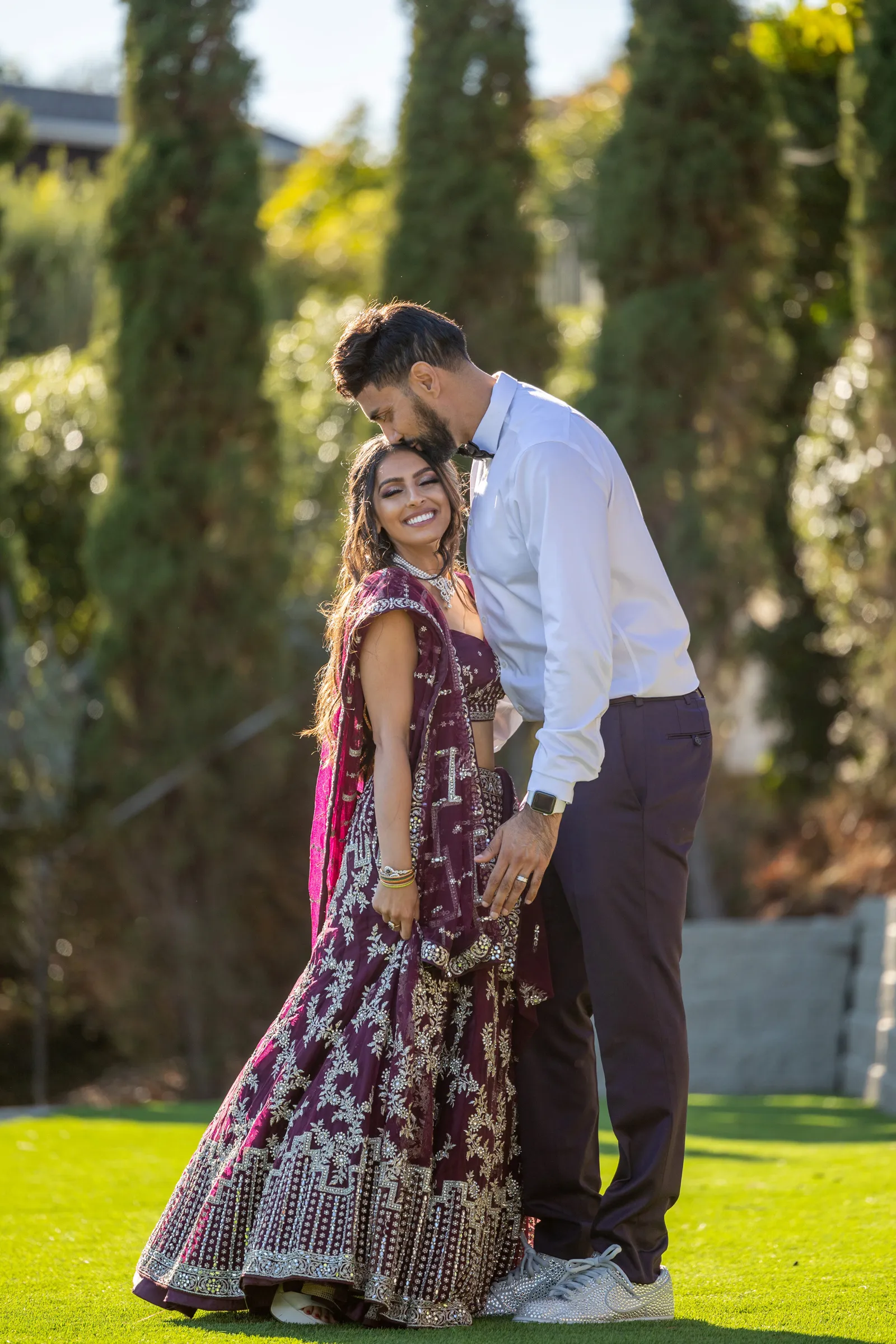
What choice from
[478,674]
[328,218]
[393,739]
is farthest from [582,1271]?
[328,218]

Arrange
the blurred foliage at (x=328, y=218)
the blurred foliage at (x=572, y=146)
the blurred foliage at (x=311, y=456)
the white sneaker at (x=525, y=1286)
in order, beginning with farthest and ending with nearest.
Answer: the blurred foliage at (x=572, y=146), the blurred foliage at (x=328, y=218), the blurred foliage at (x=311, y=456), the white sneaker at (x=525, y=1286)

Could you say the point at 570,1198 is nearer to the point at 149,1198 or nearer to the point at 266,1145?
the point at 266,1145

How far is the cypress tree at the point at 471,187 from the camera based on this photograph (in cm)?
971

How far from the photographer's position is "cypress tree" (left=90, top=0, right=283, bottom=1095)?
9.38m

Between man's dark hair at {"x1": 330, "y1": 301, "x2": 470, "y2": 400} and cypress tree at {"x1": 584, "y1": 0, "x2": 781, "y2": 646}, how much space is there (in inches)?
246

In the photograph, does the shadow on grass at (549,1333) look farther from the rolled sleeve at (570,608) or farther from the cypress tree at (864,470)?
the cypress tree at (864,470)

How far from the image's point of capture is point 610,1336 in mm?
2684

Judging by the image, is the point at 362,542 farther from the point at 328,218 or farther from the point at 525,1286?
the point at 328,218

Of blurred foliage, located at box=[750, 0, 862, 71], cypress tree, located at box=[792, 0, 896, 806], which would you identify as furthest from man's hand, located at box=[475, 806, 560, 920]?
blurred foliage, located at box=[750, 0, 862, 71]

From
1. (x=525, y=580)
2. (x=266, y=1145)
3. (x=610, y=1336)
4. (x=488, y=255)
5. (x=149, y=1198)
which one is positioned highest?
(x=488, y=255)

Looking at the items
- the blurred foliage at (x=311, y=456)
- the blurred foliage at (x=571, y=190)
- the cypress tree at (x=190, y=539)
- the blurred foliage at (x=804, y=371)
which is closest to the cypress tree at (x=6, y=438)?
the cypress tree at (x=190, y=539)

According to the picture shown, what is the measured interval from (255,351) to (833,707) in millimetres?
4554

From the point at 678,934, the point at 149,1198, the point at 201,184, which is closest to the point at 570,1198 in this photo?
the point at 678,934

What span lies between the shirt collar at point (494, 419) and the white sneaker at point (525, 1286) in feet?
5.09
